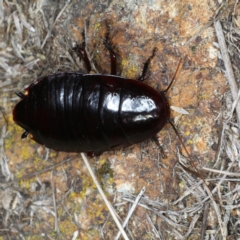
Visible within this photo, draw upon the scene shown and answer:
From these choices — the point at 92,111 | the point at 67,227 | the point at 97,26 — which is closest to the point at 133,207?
the point at 67,227

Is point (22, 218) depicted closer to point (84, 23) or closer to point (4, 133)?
point (4, 133)

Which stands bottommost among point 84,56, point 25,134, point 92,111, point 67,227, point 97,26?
point 67,227

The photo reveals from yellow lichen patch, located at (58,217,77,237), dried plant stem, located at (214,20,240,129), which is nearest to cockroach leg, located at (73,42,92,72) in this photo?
dried plant stem, located at (214,20,240,129)

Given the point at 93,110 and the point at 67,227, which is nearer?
the point at 93,110

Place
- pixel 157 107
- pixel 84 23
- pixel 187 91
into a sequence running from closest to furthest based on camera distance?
pixel 157 107
pixel 187 91
pixel 84 23

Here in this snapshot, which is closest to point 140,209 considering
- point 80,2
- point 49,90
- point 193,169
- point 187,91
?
point 193,169

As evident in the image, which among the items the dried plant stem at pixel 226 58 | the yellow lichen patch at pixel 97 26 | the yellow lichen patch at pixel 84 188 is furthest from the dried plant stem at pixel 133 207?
the yellow lichen patch at pixel 97 26

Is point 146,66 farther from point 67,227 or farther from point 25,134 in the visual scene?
point 67,227
